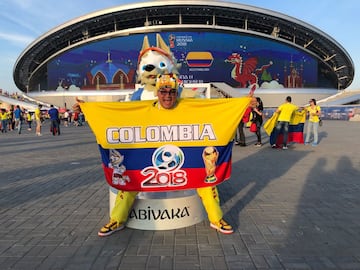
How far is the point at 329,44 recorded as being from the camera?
58031mm

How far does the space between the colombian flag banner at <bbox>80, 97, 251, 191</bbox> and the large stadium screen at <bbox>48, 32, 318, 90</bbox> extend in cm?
4745

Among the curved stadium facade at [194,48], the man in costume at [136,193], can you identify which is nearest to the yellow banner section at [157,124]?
the man in costume at [136,193]

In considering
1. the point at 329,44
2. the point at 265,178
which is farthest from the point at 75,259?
the point at 329,44

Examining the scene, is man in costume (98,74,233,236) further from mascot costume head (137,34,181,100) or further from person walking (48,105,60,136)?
person walking (48,105,60,136)

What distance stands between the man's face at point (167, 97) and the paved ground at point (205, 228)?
61.0 inches

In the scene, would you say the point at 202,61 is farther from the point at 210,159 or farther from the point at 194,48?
the point at 210,159

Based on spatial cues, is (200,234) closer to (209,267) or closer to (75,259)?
(209,267)

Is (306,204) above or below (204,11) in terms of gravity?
below

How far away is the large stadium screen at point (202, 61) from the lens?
51406 millimetres

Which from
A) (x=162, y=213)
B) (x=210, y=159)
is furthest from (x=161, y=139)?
(x=162, y=213)

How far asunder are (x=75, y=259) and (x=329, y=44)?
65.1 m

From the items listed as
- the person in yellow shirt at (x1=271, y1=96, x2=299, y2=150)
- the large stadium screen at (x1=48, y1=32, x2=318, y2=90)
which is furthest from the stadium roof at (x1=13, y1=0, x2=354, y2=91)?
the person in yellow shirt at (x1=271, y1=96, x2=299, y2=150)

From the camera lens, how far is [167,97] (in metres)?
3.53

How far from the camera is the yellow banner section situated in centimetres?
363
